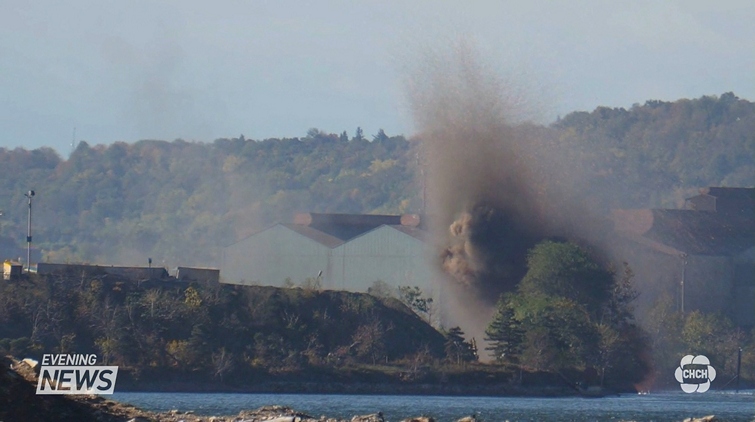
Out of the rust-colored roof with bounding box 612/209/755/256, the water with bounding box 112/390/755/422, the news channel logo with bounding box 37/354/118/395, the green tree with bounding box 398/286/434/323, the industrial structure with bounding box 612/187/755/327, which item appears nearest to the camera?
the news channel logo with bounding box 37/354/118/395

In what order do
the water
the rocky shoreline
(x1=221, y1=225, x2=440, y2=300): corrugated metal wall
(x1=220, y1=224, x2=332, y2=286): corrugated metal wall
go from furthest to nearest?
(x1=220, y1=224, x2=332, y2=286): corrugated metal wall, (x1=221, y1=225, x2=440, y2=300): corrugated metal wall, the water, the rocky shoreline

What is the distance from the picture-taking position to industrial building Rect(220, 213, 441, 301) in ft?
364

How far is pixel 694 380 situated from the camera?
115 meters

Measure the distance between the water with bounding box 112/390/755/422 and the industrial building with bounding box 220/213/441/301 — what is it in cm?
2558

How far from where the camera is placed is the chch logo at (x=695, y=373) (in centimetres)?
11319

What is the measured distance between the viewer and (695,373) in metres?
116

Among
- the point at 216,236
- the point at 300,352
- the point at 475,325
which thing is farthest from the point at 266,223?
the point at 300,352

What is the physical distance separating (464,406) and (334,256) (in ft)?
149

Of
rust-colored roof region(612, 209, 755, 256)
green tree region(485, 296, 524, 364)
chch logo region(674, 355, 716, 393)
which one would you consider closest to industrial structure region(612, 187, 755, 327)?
rust-colored roof region(612, 209, 755, 256)

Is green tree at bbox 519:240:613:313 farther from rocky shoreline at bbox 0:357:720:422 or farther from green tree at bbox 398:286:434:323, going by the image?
rocky shoreline at bbox 0:357:720:422

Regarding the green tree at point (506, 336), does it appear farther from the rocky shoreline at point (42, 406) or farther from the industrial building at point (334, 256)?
the rocky shoreline at point (42, 406)

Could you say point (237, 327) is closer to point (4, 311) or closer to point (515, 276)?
point (4, 311)

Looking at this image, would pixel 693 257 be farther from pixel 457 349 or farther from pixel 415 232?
pixel 457 349

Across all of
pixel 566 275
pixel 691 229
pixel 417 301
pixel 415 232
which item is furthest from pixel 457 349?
pixel 691 229
